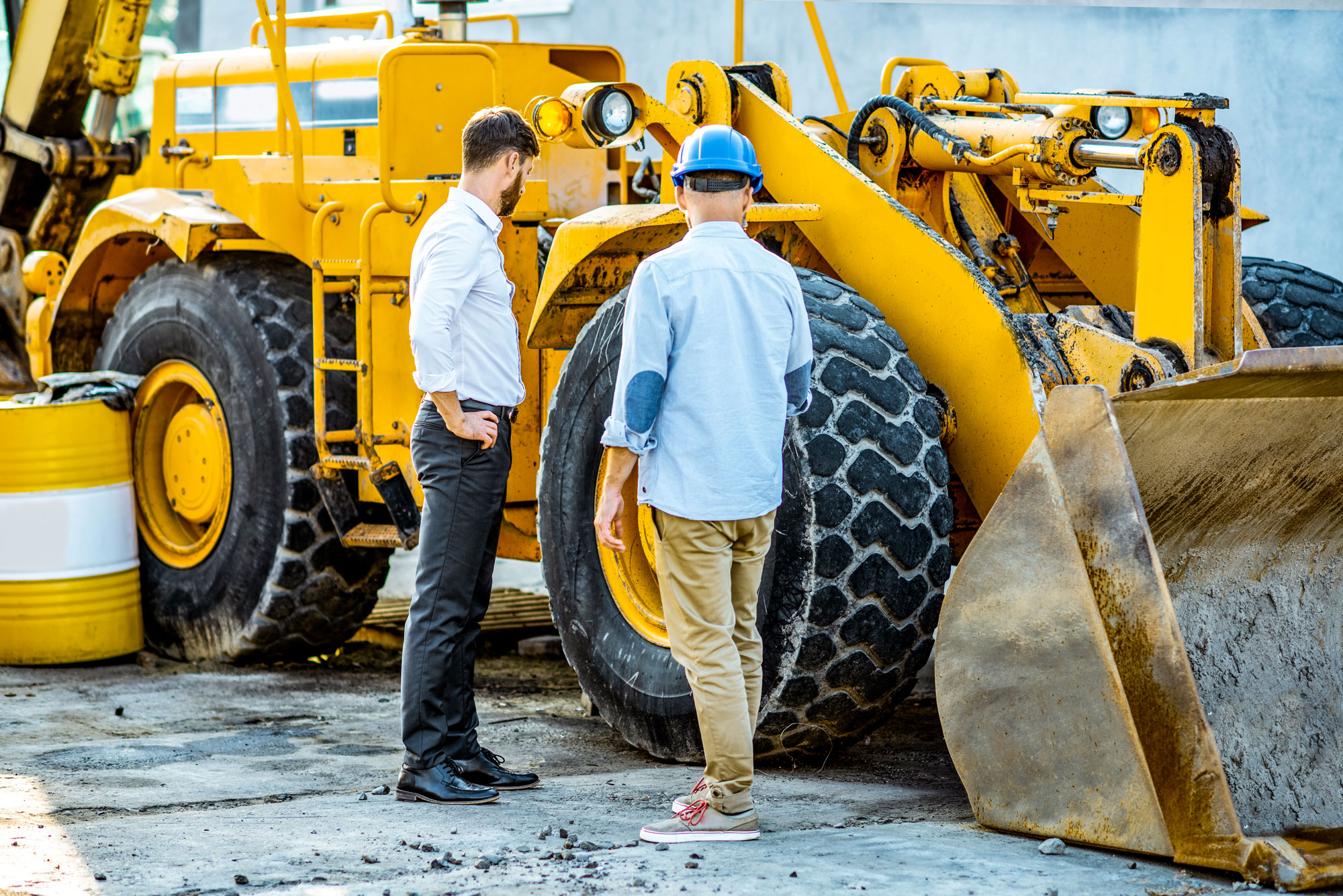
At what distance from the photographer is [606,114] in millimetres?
5359

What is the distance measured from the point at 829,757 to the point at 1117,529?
1.30 metres

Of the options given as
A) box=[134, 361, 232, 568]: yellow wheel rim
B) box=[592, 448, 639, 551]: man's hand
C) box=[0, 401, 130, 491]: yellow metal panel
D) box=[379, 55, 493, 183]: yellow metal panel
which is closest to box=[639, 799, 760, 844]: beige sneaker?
box=[592, 448, 639, 551]: man's hand

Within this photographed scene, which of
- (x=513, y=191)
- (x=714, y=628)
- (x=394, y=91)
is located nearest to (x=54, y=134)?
(x=394, y=91)

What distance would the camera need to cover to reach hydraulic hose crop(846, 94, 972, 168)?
5113 millimetres

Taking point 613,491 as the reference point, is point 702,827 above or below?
below

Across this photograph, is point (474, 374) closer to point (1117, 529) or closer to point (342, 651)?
point (1117, 529)

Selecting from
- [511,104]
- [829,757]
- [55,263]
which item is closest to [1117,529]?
[829,757]

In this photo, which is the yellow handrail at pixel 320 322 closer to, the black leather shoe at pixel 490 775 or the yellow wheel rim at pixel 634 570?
the yellow wheel rim at pixel 634 570

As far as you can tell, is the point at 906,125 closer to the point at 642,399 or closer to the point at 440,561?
the point at 642,399

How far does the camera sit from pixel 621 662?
4.98 metres

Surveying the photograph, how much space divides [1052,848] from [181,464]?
436cm

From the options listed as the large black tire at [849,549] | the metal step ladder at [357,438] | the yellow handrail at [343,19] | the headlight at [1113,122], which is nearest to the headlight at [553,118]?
the metal step ladder at [357,438]

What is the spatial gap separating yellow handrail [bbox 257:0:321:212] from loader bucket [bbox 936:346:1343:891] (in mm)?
3171

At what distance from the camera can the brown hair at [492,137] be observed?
456 centimetres
